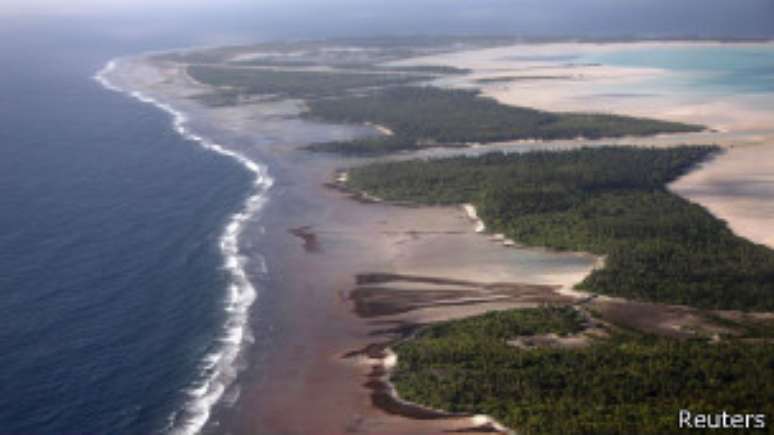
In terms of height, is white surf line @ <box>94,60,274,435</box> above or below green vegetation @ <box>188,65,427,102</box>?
below

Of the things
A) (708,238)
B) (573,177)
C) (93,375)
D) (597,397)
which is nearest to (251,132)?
(573,177)

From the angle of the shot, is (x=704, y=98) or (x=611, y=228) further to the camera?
(x=704, y=98)

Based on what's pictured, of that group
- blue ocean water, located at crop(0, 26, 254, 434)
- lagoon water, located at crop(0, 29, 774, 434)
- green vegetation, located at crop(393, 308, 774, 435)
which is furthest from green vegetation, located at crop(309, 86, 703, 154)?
green vegetation, located at crop(393, 308, 774, 435)

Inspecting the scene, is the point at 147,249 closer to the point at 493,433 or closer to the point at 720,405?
the point at 493,433

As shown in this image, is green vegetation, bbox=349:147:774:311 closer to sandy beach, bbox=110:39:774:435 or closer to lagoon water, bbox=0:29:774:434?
sandy beach, bbox=110:39:774:435

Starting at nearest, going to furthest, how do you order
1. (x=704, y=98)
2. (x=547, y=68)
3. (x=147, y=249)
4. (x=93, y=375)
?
(x=93, y=375)
(x=147, y=249)
(x=704, y=98)
(x=547, y=68)

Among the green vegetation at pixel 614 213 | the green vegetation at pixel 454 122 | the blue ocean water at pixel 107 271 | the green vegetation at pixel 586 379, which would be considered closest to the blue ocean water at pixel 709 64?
the green vegetation at pixel 454 122
